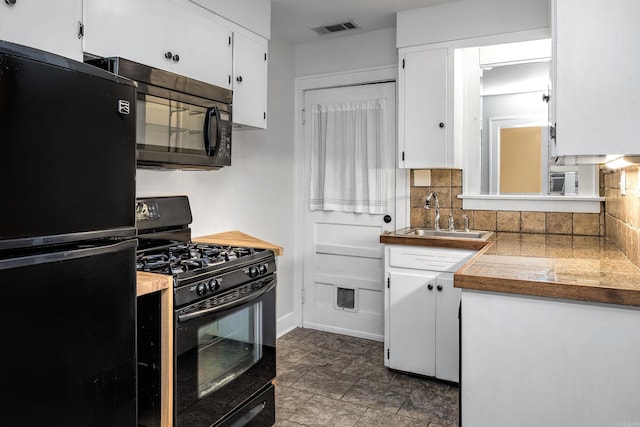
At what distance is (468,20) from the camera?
9.93 ft

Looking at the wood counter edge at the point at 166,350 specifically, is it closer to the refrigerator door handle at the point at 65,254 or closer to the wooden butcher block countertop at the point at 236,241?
the refrigerator door handle at the point at 65,254

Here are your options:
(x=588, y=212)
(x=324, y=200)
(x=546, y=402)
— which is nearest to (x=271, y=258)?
(x=546, y=402)

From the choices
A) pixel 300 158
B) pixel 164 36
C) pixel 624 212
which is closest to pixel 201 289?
pixel 164 36

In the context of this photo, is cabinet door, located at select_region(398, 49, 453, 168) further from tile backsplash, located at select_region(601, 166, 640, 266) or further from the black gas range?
the black gas range

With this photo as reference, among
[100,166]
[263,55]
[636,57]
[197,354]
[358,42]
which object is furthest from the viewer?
[358,42]

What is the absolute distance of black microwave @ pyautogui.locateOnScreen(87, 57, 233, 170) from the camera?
189cm

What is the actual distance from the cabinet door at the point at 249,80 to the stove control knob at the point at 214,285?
3.75 feet

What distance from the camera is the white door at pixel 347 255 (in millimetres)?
3629

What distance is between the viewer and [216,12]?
2455 mm

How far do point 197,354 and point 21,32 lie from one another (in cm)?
131

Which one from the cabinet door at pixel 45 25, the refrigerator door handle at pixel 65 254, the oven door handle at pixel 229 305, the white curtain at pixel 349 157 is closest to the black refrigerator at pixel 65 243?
the refrigerator door handle at pixel 65 254

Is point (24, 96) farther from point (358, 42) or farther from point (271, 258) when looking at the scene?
point (358, 42)

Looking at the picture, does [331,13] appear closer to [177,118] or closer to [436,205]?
[436,205]

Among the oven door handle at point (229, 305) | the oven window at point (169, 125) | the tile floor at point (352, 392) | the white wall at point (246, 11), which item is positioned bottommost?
the tile floor at point (352, 392)
